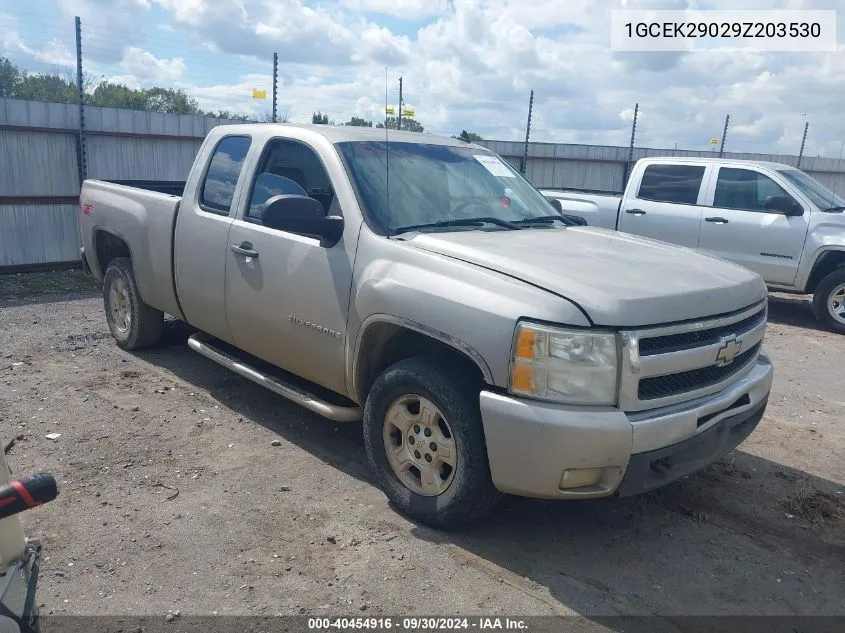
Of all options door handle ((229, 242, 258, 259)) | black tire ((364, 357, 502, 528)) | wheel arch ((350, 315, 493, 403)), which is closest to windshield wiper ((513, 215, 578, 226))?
wheel arch ((350, 315, 493, 403))

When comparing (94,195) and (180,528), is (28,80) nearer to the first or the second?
(94,195)

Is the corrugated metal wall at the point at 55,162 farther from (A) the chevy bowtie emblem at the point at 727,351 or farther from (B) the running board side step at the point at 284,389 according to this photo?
(A) the chevy bowtie emblem at the point at 727,351

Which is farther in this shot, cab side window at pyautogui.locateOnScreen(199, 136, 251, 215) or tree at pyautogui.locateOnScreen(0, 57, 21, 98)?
tree at pyautogui.locateOnScreen(0, 57, 21, 98)

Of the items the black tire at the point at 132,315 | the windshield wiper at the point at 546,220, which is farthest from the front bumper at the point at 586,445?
the black tire at the point at 132,315

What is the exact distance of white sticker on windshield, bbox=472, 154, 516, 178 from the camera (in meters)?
4.87

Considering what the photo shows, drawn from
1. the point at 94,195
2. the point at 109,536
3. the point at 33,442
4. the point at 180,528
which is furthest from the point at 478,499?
the point at 94,195

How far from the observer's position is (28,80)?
20.2 m

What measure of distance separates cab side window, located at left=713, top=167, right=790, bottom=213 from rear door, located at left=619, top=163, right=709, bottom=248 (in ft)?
0.76

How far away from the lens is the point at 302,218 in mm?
3893

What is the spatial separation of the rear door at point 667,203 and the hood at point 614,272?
5.62 m

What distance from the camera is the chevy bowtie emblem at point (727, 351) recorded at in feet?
11.4

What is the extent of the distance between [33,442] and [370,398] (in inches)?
91.0

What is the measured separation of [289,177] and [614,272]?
2211 mm

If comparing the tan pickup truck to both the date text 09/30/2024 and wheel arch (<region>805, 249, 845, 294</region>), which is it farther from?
wheel arch (<region>805, 249, 845, 294</region>)
